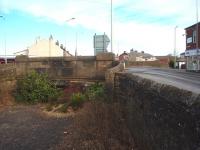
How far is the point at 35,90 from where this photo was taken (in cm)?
2619

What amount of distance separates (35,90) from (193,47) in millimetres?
27286

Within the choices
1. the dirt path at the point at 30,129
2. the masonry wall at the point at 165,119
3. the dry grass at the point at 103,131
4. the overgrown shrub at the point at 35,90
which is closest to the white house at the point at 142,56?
the overgrown shrub at the point at 35,90

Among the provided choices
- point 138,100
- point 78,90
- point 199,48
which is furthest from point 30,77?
point 199,48

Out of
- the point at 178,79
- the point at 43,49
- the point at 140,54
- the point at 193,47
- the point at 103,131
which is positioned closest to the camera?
the point at 103,131

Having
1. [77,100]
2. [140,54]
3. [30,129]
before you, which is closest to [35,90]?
[77,100]

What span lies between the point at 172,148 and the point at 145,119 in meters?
2.72

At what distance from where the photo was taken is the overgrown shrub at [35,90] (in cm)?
2609

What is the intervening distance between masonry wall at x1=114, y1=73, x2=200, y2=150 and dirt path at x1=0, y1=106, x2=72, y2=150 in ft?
18.0

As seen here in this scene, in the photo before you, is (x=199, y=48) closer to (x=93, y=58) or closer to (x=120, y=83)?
(x=93, y=58)

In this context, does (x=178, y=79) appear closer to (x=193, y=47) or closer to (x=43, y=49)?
(x=193, y=47)

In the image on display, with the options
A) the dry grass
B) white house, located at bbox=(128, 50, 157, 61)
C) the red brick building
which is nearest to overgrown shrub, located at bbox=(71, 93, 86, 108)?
the dry grass

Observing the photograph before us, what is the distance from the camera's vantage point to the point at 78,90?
25.9m

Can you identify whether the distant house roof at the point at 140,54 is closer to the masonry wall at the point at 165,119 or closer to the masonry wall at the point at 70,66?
the masonry wall at the point at 70,66

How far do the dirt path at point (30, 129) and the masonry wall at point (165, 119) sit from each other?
5.50m
